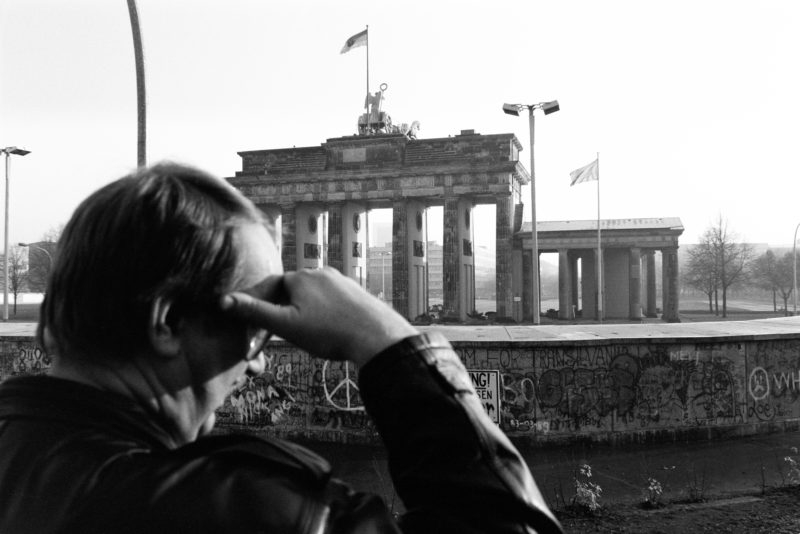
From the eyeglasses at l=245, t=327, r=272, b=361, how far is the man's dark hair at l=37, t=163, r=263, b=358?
99 mm

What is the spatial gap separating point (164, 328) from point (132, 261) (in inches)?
4.7

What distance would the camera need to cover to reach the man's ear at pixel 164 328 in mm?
1068

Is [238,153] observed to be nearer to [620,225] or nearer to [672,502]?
[620,225]

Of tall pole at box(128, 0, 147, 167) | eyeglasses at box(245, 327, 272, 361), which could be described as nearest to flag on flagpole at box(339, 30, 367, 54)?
tall pole at box(128, 0, 147, 167)

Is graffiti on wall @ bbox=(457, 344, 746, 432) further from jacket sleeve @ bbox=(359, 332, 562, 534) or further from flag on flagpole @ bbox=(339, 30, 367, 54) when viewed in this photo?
flag on flagpole @ bbox=(339, 30, 367, 54)

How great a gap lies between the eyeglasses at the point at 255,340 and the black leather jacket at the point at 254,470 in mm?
194

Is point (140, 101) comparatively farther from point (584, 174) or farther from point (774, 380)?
point (584, 174)

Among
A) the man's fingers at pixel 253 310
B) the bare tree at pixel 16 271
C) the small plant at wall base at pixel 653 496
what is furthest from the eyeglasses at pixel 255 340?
the bare tree at pixel 16 271

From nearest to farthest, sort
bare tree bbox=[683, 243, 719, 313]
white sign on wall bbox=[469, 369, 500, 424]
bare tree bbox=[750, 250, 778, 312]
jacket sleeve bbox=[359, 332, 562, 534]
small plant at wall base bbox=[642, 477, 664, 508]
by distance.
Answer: jacket sleeve bbox=[359, 332, 562, 534], small plant at wall base bbox=[642, 477, 664, 508], white sign on wall bbox=[469, 369, 500, 424], bare tree bbox=[683, 243, 719, 313], bare tree bbox=[750, 250, 778, 312]

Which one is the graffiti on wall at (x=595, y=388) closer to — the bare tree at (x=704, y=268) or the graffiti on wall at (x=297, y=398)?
the graffiti on wall at (x=297, y=398)

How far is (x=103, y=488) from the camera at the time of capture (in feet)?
2.94

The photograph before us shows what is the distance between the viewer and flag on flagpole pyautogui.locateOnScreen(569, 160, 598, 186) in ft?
123

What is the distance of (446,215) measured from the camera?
4559 cm

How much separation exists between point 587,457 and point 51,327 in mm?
11640
